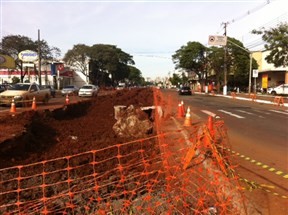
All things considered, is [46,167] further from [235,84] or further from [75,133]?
[235,84]

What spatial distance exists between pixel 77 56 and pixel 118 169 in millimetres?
70129

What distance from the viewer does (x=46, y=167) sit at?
9203 millimetres

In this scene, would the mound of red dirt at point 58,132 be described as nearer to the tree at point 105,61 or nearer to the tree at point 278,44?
the tree at point 278,44

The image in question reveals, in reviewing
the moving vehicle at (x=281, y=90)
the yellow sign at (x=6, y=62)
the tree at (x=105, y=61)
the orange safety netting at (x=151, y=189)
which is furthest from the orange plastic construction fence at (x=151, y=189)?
the tree at (x=105, y=61)

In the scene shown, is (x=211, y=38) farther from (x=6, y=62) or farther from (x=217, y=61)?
(x=6, y=62)

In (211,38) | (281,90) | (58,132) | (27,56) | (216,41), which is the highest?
(211,38)

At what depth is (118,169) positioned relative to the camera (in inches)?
315

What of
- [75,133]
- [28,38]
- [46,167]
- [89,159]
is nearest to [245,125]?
[75,133]

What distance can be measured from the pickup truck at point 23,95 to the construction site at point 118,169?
673 centimetres

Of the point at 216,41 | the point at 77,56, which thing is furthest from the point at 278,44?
the point at 77,56

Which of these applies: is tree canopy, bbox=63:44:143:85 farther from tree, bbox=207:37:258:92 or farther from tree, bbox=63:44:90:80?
tree, bbox=207:37:258:92

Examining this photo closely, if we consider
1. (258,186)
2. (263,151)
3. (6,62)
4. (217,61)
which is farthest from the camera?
(217,61)

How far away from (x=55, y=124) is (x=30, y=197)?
25.0ft

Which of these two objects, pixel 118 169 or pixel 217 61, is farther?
pixel 217 61
